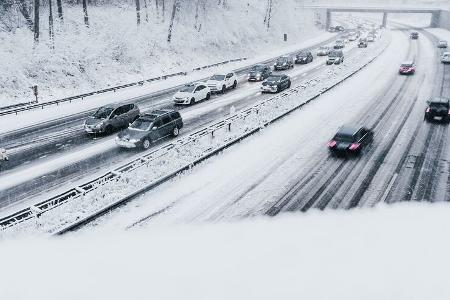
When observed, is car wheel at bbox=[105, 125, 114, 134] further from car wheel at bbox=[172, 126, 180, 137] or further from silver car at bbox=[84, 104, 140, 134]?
car wheel at bbox=[172, 126, 180, 137]

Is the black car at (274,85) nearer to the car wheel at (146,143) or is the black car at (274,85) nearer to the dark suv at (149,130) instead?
the dark suv at (149,130)

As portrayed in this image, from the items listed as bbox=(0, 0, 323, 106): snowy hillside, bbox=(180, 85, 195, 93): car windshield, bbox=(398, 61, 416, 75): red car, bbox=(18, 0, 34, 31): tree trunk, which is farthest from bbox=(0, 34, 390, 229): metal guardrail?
bbox=(18, 0, 34, 31): tree trunk

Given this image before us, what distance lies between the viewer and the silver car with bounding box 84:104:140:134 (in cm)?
2469

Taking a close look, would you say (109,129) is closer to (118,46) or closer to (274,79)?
(274,79)

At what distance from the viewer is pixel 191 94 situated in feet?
107

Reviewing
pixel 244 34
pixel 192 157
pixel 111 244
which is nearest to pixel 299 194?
pixel 192 157

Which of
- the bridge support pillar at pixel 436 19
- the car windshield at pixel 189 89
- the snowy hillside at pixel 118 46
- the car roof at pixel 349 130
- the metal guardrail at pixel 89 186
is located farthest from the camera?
the bridge support pillar at pixel 436 19

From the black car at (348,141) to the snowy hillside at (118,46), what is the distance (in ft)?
84.4

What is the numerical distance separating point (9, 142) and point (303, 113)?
65.4 ft

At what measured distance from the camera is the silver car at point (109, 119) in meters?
24.7

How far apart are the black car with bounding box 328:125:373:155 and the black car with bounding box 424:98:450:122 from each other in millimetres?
7685

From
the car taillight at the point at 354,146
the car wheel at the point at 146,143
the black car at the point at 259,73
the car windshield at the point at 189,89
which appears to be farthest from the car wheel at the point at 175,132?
the black car at the point at 259,73

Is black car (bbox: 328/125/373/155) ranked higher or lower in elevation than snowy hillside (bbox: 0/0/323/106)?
lower

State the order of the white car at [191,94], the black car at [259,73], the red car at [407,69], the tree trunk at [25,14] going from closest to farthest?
1. the white car at [191,94]
2. the tree trunk at [25,14]
3. the black car at [259,73]
4. the red car at [407,69]
